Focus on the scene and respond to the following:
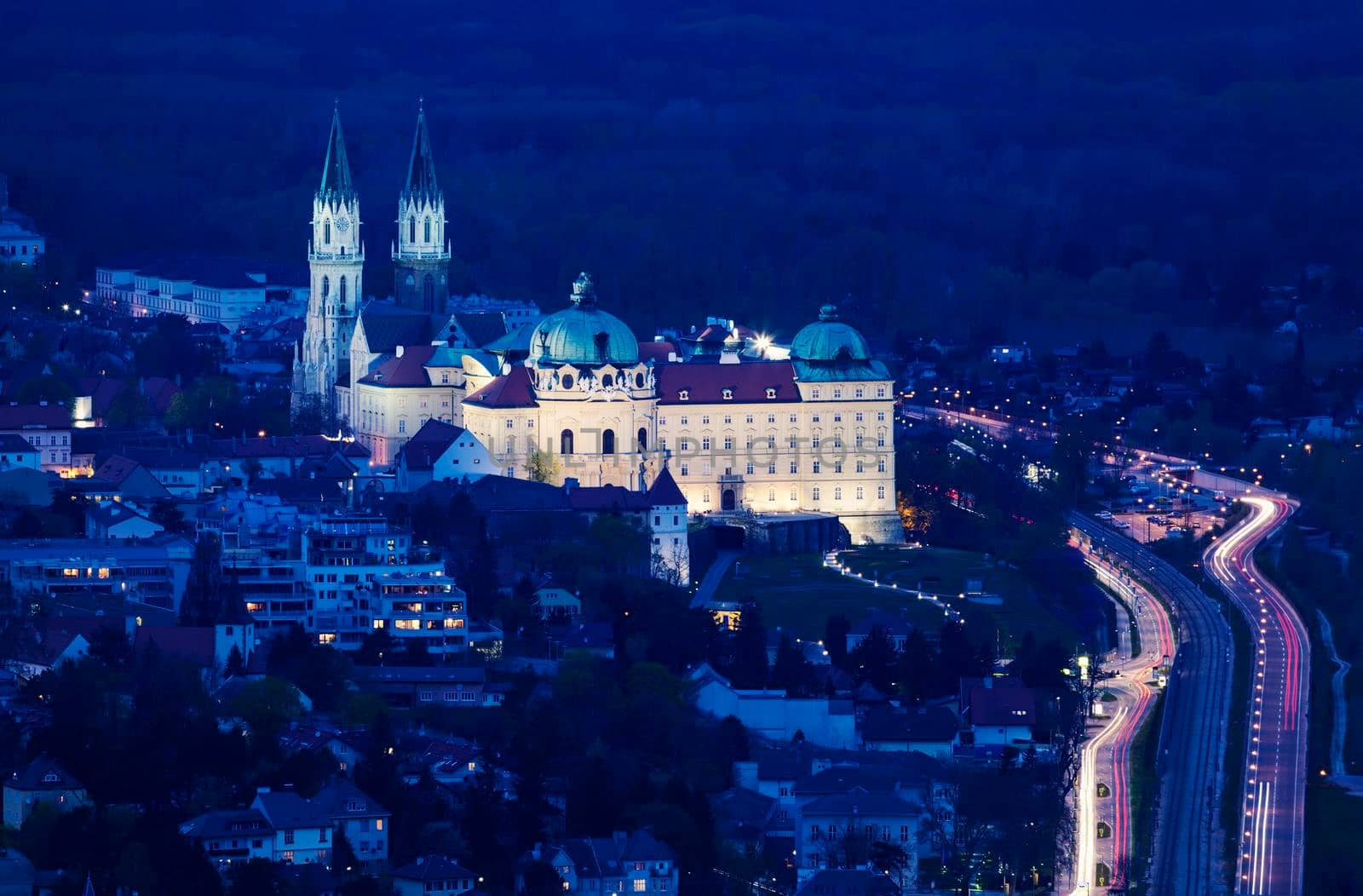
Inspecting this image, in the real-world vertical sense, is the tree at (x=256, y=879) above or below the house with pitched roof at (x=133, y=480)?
below

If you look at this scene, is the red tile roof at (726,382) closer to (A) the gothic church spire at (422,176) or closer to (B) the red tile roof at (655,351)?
(B) the red tile roof at (655,351)

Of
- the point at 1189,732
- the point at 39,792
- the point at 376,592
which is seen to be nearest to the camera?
the point at 39,792

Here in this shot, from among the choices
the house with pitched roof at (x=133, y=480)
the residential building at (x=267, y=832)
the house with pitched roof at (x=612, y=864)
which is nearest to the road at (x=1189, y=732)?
the house with pitched roof at (x=612, y=864)

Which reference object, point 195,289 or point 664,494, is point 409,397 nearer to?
point 664,494

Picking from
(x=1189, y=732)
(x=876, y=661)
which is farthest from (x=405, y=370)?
(x=1189, y=732)

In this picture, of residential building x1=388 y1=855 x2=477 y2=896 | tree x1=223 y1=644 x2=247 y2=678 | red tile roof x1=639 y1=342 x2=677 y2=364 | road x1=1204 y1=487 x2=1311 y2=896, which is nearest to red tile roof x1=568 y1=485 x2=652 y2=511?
red tile roof x1=639 y1=342 x2=677 y2=364

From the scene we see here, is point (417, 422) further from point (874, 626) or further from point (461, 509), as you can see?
point (874, 626)

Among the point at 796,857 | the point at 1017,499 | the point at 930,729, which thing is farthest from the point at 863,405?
the point at 796,857
